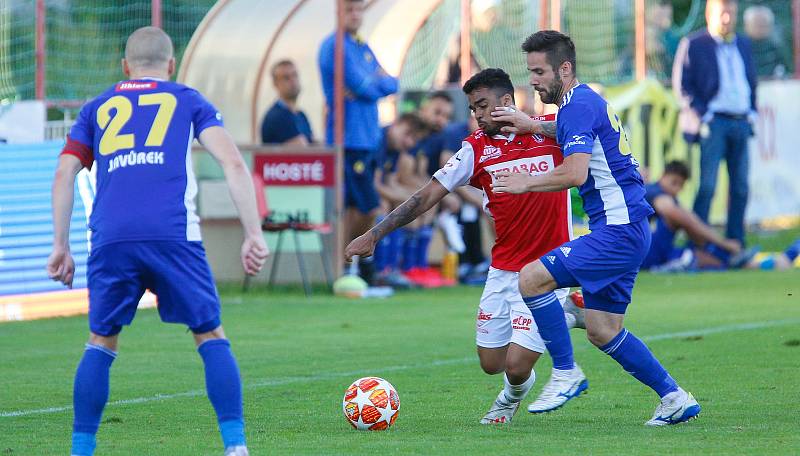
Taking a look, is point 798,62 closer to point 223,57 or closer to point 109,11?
point 223,57

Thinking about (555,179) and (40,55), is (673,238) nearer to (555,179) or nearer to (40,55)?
(40,55)

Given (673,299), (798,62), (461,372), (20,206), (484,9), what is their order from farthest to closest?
(484,9)
(798,62)
(673,299)
(20,206)
(461,372)

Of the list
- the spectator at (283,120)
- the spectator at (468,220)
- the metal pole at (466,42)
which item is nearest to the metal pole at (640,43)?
the metal pole at (466,42)

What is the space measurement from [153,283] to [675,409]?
8.47 feet

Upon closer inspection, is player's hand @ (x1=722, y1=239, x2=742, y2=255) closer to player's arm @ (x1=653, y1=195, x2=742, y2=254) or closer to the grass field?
player's arm @ (x1=653, y1=195, x2=742, y2=254)

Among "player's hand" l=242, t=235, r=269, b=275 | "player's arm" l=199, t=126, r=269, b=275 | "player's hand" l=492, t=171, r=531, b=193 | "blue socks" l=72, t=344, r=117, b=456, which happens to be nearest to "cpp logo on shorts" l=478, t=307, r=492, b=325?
"player's hand" l=492, t=171, r=531, b=193

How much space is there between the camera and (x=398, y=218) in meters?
7.50

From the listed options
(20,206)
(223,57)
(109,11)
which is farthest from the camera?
(109,11)

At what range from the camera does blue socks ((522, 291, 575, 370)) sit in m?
7.34

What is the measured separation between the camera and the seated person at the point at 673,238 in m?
17.0

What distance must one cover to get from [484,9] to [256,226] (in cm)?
2377

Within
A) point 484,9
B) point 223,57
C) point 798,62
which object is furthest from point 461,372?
point 484,9

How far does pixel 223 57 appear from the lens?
19828 mm

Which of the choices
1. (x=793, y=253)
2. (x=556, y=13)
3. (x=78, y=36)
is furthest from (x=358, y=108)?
(x=78, y=36)
